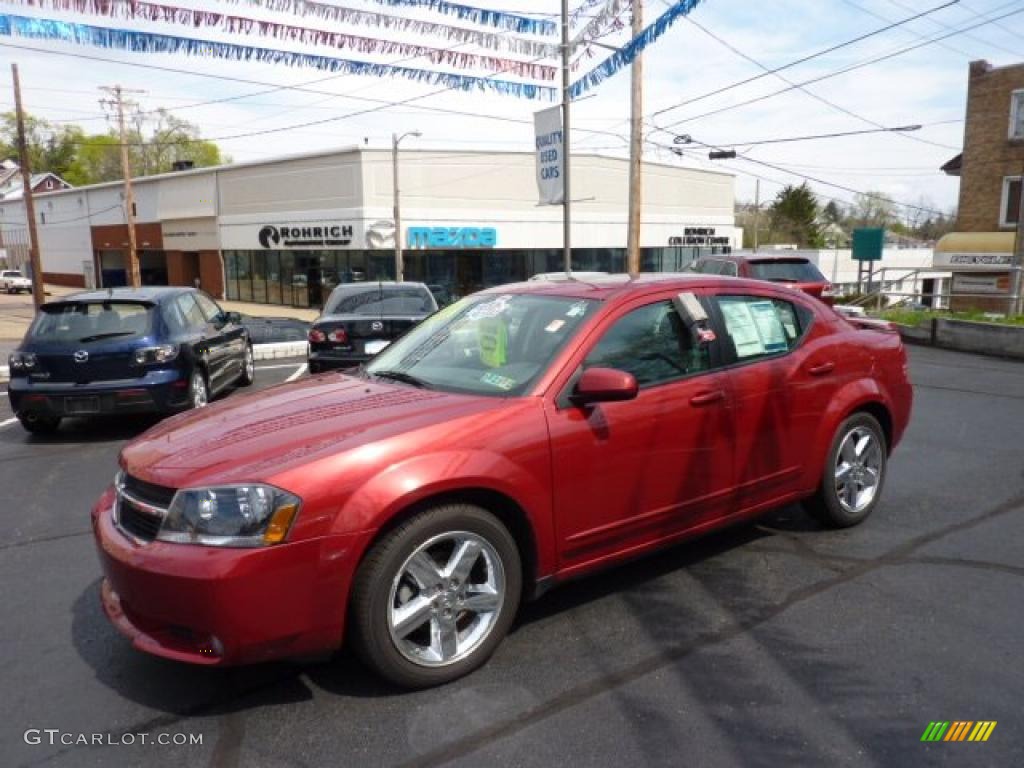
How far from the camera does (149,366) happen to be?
769 centimetres

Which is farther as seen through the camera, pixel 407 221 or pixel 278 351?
pixel 407 221

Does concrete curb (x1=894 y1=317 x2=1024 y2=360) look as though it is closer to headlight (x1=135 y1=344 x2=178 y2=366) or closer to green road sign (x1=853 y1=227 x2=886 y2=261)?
headlight (x1=135 y1=344 x2=178 y2=366)

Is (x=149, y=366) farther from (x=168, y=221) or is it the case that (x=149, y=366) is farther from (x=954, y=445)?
(x=168, y=221)

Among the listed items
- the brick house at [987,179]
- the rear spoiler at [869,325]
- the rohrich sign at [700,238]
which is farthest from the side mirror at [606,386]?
the rohrich sign at [700,238]

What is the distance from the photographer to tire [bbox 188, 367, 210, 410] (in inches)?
317

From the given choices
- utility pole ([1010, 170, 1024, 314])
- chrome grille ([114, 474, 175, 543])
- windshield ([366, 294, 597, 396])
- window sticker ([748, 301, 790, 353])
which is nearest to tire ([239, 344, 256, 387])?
windshield ([366, 294, 597, 396])

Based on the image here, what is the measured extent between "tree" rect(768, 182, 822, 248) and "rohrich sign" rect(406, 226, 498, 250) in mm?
53710

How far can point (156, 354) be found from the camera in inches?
304

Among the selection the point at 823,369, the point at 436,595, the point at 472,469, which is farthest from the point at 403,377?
the point at 823,369

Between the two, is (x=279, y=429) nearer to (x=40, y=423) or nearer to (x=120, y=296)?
(x=120, y=296)

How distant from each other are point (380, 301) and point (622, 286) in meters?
6.77

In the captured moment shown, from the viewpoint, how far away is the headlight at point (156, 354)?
7652 mm

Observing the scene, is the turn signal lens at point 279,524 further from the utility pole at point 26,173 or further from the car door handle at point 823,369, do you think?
the utility pole at point 26,173

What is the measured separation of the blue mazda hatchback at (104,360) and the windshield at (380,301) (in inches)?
93.8
